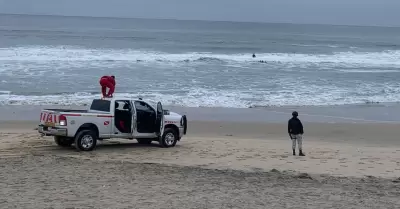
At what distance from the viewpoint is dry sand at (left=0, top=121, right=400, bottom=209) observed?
9.02 meters

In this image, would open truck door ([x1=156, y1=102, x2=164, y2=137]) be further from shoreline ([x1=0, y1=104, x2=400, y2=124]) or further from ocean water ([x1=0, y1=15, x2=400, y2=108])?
ocean water ([x1=0, y1=15, x2=400, y2=108])

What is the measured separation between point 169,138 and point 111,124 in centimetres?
176

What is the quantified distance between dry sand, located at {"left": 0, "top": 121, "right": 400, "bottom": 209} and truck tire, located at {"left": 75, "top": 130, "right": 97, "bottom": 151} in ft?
0.71

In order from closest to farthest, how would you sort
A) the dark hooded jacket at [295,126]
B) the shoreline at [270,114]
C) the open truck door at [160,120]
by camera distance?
the dark hooded jacket at [295,126]
the open truck door at [160,120]
the shoreline at [270,114]

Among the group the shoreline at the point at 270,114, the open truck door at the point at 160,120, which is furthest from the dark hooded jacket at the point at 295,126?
the shoreline at the point at 270,114

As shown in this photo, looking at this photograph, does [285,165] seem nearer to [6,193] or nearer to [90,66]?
[6,193]

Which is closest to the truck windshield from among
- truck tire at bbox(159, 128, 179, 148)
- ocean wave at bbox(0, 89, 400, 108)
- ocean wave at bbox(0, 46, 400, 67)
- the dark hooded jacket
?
truck tire at bbox(159, 128, 179, 148)

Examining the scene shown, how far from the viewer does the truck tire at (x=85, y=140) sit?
1439 centimetres

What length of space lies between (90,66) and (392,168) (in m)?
33.8

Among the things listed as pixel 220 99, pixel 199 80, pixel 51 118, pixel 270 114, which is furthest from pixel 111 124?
pixel 199 80

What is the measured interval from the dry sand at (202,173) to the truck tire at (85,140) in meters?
0.22

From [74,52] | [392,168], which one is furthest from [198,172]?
[74,52]

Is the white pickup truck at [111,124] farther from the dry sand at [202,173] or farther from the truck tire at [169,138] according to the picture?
the dry sand at [202,173]

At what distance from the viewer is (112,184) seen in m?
10.1
